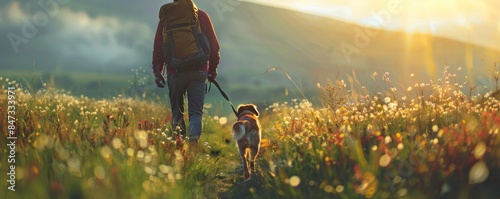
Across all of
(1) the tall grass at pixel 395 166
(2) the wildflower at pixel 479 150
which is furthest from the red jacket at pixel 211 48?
(2) the wildflower at pixel 479 150

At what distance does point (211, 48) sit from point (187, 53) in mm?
571

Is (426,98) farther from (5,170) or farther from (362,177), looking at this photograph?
(5,170)

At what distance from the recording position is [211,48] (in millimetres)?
9281

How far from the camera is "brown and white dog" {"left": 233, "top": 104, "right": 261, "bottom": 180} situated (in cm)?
790

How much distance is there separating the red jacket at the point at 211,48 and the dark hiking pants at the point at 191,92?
0.16 m

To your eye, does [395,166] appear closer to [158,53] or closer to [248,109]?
[248,109]

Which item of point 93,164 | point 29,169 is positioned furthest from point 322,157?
point 29,169

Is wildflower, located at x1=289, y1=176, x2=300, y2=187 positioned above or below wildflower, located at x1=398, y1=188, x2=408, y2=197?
below

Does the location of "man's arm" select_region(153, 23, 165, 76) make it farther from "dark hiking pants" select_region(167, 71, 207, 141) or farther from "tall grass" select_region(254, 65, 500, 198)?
"tall grass" select_region(254, 65, 500, 198)

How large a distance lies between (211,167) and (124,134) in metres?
1.28

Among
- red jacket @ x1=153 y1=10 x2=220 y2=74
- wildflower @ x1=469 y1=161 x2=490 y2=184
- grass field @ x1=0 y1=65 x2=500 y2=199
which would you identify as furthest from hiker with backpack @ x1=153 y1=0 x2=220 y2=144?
wildflower @ x1=469 y1=161 x2=490 y2=184

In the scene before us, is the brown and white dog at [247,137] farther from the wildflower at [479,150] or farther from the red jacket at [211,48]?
the wildflower at [479,150]

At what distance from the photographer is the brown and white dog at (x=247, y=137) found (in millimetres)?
7902

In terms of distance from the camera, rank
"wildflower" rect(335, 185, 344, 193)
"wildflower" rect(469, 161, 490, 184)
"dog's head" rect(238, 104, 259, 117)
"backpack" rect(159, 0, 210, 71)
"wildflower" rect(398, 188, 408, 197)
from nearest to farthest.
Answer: "wildflower" rect(398, 188, 408, 197)
"wildflower" rect(469, 161, 490, 184)
"wildflower" rect(335, 185, 344, 193)
"backpack" rect(159, 0, 210, 71)
"dog's head" rect(238, 104, 259, 117)
